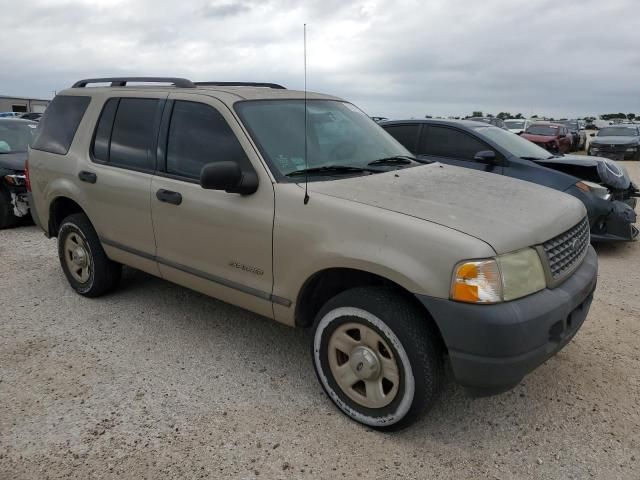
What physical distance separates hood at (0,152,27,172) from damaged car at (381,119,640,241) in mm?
5227

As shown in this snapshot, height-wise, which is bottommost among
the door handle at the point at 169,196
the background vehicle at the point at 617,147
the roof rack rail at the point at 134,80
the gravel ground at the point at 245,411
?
the background vehicle at the point at 617,147

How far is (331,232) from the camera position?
2.75 metres

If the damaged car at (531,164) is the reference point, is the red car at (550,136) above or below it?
below

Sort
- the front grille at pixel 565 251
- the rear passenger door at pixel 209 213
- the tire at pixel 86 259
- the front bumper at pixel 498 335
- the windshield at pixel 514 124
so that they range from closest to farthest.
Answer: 1. the front bumper at pixel 498 335
2. the front grille at pixel 565 251
3. the rear passenger door at pixel 209 213
4. the tire at pixel 86 259
5. the windshield at pixel 514 124

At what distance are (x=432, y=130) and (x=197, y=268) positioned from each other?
4.19m

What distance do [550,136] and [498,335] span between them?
1987cm

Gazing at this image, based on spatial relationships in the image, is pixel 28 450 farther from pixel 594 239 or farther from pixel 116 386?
pixel 594 239

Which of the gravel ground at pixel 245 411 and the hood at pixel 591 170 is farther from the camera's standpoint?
the hood at pixel 591 170

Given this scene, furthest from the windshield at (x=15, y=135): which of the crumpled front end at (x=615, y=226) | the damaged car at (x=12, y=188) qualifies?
the crumpled front end at (x=615, y=226)

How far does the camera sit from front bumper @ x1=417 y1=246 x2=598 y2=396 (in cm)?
232

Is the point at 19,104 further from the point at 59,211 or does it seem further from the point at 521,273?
the point at 521,273

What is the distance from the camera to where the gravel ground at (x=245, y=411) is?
2.57m

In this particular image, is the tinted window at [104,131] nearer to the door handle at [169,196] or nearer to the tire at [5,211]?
the door handle at [169,196]

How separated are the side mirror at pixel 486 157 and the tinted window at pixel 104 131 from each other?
158 inches
